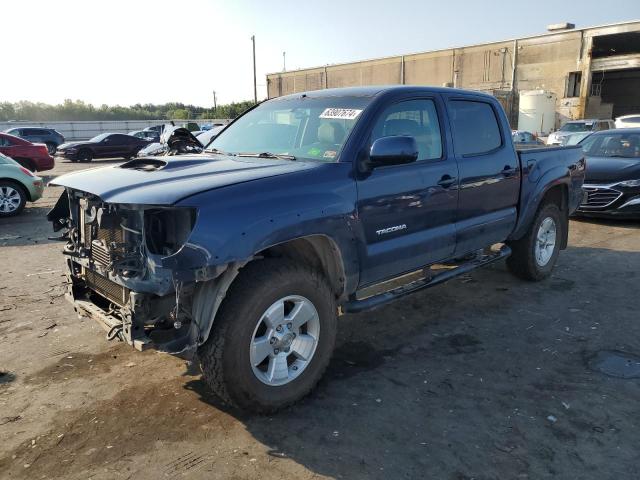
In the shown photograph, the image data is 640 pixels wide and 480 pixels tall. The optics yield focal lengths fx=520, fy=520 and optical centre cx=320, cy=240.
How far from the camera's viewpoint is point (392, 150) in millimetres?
3557

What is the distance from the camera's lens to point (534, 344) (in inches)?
173

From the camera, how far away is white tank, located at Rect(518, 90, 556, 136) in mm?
34281

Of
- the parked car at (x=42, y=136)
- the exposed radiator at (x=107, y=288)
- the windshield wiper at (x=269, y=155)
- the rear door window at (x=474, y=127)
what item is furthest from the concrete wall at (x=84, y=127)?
the exposed radiator at (x=107, y=288)

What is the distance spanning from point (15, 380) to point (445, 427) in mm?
3102

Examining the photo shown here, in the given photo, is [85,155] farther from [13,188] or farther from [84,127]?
[84,127]

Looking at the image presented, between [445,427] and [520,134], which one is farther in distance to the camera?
[520,134]

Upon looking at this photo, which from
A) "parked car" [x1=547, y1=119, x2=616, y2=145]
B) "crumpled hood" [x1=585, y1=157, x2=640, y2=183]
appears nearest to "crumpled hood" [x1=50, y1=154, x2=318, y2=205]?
"crumpled hood" [x1=585, y1=157, x2=640, y2=183]

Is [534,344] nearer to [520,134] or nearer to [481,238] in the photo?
[481,238]

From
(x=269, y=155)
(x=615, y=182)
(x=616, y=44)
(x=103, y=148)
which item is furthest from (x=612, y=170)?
(x=616, y=44)

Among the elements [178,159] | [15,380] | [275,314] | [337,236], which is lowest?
[15,380]

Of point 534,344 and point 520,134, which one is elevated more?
point 520,134

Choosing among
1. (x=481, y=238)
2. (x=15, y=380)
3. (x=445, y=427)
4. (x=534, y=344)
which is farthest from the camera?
(x=481, y=238)

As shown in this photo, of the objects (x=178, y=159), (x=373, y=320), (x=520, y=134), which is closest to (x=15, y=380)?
(x=178, y=159)

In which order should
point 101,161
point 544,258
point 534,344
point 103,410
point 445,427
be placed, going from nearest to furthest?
point 445,427, point 103,410, point 534,344, point 544,258, point 101,161
